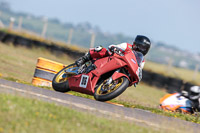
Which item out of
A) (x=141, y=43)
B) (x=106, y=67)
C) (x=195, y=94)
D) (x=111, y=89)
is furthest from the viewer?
(x=195, y=94)

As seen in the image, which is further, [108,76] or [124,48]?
[124,48]

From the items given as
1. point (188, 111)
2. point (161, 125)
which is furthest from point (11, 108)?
point (188, 111)

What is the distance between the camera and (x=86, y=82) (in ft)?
29.1

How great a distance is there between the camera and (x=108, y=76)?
895 centimetres

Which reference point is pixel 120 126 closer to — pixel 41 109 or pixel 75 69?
pixel 41 109

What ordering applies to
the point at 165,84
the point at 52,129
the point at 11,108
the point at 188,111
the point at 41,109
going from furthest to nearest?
the point at 165,84, the point at 188,111, the point at 41,109, the point at 11,108, the point at 52,129

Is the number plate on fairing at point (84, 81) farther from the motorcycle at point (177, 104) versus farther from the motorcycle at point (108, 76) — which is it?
the motorcycle at point (177, 104)

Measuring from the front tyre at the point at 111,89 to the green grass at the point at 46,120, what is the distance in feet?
7.94

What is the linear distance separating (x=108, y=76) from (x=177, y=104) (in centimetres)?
457

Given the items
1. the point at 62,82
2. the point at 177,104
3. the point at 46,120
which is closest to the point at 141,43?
the point at 62,82

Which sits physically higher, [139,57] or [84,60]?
[139,57]

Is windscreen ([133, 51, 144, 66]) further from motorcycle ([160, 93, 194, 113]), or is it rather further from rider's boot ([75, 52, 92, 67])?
motorcycle ([160, 93, 194, 113])

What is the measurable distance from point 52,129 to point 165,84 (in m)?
22.8

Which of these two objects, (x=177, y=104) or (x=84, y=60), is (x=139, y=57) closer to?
(x=84, y=60)
